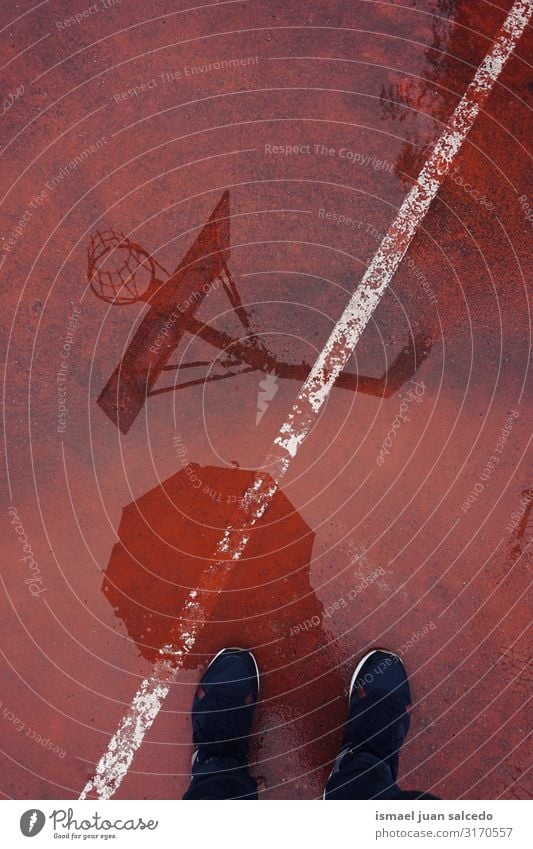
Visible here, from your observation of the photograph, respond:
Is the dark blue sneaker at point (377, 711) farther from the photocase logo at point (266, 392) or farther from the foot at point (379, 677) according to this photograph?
the photocase logo at point (266, 392)

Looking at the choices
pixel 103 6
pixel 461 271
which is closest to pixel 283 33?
pixel 103 6

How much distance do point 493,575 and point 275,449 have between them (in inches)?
79.5

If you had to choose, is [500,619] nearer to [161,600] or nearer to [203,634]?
[203,634]

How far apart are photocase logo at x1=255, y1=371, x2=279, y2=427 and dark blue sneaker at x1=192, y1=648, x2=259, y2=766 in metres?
1.90

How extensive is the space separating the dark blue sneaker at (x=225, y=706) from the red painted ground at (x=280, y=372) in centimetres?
14

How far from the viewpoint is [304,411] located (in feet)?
16.0

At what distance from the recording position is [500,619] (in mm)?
4906

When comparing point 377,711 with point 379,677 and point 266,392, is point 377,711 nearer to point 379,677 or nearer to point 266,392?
point 379,677

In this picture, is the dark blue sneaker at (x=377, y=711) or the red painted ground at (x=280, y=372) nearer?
the dark blue sneaker at (x=377, y=711)

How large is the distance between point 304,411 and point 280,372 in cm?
36

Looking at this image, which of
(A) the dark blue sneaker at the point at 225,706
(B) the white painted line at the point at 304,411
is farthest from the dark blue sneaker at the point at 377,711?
(B) the white painted line at the point at 304,411

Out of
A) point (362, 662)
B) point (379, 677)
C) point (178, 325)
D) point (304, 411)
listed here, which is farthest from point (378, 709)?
point (178, 325)
